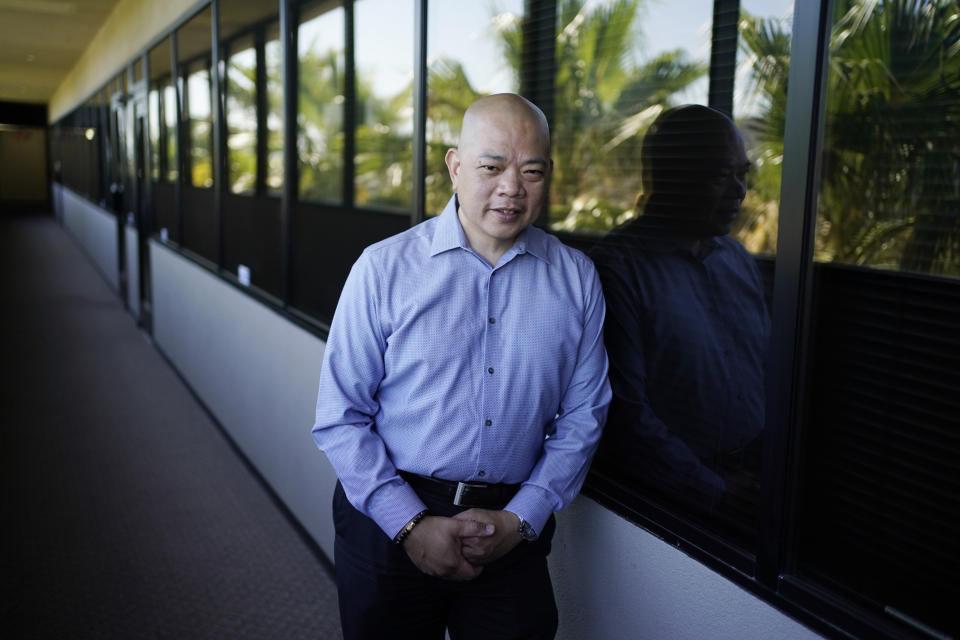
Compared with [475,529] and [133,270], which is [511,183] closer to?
[475,529]

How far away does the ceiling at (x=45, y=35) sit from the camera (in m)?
9.55

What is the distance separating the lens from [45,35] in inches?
465

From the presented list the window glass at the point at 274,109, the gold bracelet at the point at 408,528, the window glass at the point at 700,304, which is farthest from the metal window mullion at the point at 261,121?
the gold bracelet at the point at 408,528

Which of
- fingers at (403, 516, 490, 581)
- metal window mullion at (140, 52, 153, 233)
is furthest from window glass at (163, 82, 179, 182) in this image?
fingers at (403, 516, 490, 581)

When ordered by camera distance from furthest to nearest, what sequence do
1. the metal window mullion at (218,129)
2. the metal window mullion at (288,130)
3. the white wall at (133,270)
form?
the white wall at (133,270) → the metal window mullion at (218,129) → the metal window mullion at (288,130)

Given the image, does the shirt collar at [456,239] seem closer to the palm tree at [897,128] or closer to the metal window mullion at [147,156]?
the palm tree at [897,128]

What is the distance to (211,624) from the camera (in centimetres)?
276

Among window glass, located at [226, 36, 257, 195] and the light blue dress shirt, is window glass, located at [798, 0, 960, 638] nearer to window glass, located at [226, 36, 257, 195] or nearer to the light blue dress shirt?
the light blue dress shirt

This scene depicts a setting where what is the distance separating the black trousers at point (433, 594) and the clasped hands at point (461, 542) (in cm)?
8

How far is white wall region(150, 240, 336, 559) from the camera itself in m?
3.30

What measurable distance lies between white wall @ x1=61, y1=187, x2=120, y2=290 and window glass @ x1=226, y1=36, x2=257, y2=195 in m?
5.37

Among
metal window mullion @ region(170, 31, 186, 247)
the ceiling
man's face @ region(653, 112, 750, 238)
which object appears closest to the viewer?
man's face @ region(653, 112, 750, 238)

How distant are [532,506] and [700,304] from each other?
50 centimetres

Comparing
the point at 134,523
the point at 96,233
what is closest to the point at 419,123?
the point at 134,523
